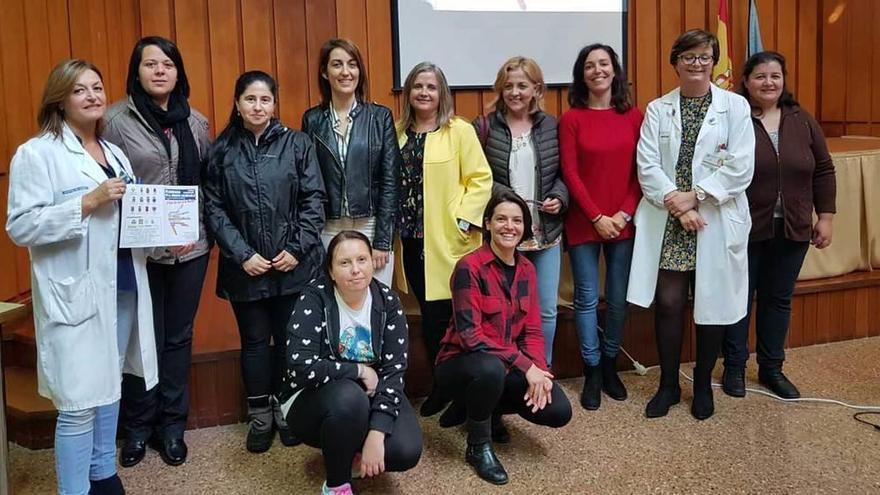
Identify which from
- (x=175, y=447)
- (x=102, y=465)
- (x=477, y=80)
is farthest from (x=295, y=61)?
(x=102, y=465)

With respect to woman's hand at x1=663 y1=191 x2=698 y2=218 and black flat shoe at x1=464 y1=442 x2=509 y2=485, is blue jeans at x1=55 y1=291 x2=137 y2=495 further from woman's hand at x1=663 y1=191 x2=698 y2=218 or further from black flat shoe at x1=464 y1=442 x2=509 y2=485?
woman's hand at x1=663 y1=191 x2=698 y2=218

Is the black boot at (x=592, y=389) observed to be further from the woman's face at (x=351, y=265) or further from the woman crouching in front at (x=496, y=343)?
the woman's face at (x=351, y=265)

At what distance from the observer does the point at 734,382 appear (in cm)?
321

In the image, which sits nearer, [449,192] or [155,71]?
[155,71]

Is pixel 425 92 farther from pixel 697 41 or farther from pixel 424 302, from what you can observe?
pixel 697 41

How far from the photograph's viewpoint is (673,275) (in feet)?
9.68

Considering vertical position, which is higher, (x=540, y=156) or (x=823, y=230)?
(x=540, y=156)

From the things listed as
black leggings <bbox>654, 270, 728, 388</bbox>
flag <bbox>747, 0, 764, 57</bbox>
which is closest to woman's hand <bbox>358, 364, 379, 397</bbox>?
black leggings <bbox>654, 270, 728, 388</bbox>

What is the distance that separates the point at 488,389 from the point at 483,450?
0.24 m

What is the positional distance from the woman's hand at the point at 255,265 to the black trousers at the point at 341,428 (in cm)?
47

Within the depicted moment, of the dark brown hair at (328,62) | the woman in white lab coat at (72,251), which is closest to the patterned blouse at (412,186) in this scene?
the dark brown hair at (328,62)

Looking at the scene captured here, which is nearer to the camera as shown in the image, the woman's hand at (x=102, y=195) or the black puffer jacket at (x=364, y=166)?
the woman's hand at (x=102, y=195)

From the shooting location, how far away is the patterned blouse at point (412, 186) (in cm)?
283

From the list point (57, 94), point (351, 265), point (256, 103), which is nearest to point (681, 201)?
point (351, 265)
